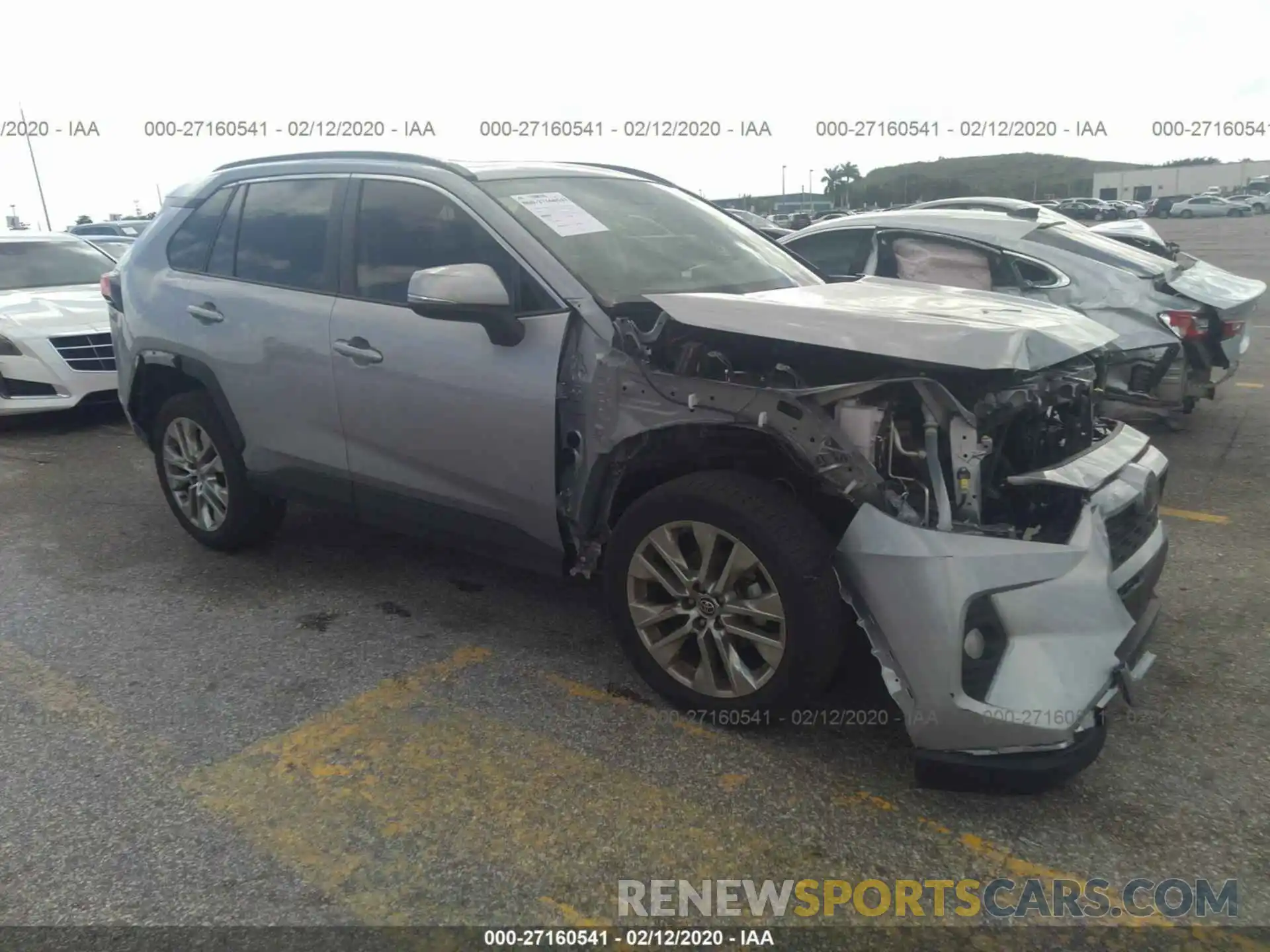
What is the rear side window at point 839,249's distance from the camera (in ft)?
22.9

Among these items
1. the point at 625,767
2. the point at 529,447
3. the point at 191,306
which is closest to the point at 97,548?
the point at 191,306

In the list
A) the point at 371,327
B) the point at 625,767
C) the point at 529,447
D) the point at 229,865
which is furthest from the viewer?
the point at 371,327

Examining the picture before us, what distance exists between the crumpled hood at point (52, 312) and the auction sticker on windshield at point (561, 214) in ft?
17.5

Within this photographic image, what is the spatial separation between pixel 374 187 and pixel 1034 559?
9.30 ft

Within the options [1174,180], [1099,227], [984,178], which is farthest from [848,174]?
[1099,227]

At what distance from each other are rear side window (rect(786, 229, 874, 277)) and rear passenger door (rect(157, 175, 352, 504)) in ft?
12.6

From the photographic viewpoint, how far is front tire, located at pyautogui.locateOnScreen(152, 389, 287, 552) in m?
4.56

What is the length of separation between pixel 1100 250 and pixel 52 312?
26.1 ft

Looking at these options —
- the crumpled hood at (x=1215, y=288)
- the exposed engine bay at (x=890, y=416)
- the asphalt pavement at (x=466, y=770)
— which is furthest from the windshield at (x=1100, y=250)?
the exposed engine bay at (x=890, y=416)

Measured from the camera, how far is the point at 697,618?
10.2ft

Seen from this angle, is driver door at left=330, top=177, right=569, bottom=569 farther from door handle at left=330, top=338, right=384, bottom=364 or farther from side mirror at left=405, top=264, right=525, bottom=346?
side mirror at left=405, top=264, right=525, bottom=346

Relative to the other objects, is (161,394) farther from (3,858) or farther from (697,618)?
(697,618)

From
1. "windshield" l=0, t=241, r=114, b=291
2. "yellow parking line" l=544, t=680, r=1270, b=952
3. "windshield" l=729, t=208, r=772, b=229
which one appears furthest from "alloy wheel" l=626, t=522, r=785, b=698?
"windshield" l=0, t=241, r=114, b=291

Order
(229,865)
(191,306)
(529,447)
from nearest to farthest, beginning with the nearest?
(229,865), (529,447), (191,306)
